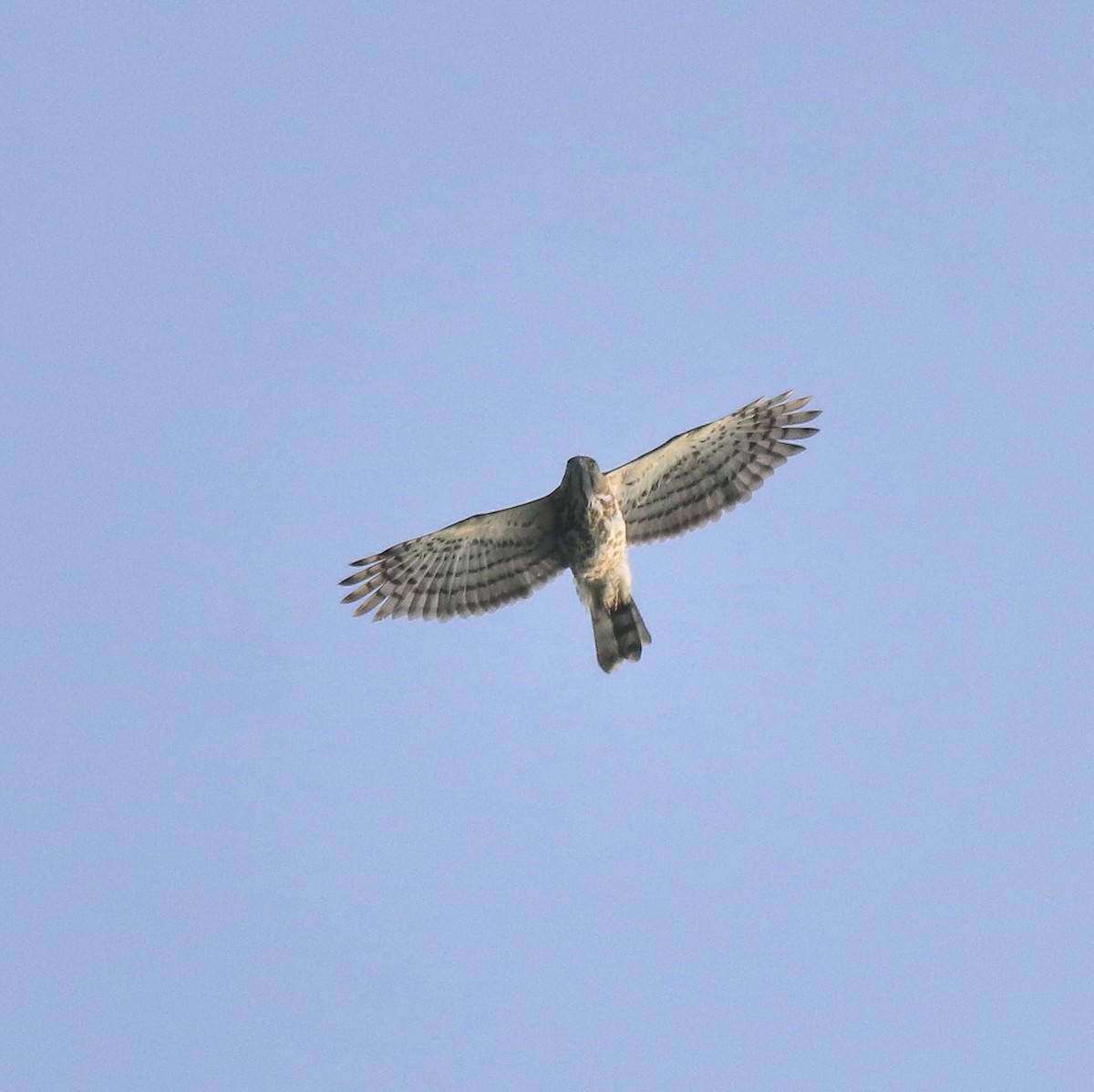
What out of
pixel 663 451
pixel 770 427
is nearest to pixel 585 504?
pixel 663 451

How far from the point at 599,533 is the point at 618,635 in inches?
42.4

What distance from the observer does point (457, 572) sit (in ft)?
51.1

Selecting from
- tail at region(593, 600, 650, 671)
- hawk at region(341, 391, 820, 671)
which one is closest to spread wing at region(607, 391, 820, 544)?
hawk at region(341, 391, 820, 671)

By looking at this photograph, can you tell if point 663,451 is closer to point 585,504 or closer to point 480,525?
point 585,504

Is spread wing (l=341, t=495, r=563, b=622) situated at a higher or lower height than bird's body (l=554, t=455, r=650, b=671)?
higher

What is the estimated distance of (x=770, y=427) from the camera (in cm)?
1524

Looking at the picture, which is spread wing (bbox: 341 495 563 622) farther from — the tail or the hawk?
the tail

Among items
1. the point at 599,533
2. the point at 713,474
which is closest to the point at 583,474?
the point at 599,533

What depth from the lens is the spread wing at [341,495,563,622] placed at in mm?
15328

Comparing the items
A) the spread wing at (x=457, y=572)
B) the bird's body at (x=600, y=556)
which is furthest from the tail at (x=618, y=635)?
the spread wing at (x=457, y=572)

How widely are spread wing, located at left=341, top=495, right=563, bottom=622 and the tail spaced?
73 centimetres

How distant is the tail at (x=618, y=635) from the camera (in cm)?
1505

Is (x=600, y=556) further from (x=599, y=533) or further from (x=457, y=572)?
(x=457, y=572)

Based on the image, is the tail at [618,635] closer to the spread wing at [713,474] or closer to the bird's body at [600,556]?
the bird's body at [600,556]
